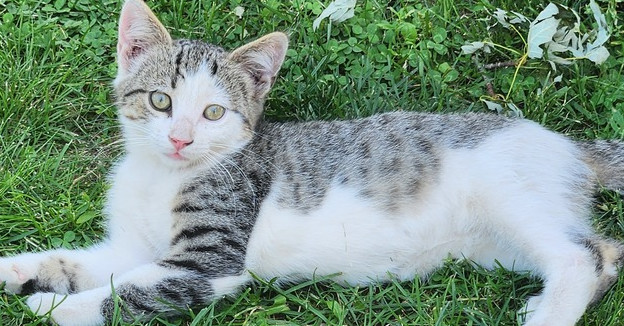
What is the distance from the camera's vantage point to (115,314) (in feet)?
12.1

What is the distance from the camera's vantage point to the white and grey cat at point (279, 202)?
152 inches

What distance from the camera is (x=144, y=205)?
407cm

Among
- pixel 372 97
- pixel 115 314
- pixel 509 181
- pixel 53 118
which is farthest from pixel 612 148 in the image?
pixel 53 118

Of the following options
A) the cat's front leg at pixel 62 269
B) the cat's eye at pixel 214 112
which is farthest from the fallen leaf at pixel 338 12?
the cat's front leg at pixel 62 269

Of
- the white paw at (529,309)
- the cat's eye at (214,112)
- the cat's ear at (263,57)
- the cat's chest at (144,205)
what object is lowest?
the white paw at (529,309)

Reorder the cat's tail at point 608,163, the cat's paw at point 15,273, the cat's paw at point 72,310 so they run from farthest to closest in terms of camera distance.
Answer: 1. the cat's tail at point 608,163
2. the cat's paw at point 15,273
3. the cat's paw at point 72,310

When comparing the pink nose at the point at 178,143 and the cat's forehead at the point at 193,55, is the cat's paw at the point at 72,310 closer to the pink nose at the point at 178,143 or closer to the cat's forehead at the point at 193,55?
the pink nose at the point at 178,143

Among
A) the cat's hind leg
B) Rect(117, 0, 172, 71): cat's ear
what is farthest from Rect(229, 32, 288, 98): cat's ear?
the cat's hind leg

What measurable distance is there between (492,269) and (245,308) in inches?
46.4

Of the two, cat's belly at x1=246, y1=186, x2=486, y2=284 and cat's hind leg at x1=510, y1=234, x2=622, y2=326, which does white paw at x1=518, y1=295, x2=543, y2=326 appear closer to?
cat's hind leg at x1=510, y1=234, x2=622, y2=326

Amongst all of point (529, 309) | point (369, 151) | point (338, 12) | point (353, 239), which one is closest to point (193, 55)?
point (369, 151)

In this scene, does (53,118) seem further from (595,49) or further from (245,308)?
(595,49)

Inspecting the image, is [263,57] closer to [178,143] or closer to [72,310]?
[178,143]

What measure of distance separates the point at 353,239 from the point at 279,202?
0.38 meters
